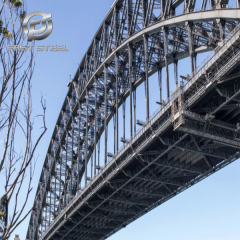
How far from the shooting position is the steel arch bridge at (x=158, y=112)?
37.3 meters

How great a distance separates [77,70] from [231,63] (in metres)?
42.8

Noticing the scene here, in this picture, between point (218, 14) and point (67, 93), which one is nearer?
point (218, 14)

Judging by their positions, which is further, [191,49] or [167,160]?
[167,160]

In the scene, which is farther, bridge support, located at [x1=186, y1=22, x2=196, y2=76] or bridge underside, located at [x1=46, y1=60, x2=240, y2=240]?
bridge support, located at [x1=186, y1=22, x2=196, y2=76]

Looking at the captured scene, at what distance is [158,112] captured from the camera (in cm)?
4188

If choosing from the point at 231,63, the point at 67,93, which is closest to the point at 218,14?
the point at 231,63

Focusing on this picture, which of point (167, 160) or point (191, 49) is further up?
point (191, 49)

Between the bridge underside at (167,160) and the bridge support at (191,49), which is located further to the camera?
the bridge support at (191,49)

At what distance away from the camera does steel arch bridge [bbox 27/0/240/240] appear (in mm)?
37312

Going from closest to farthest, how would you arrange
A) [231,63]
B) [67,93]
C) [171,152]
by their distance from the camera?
[231,63]
[171,152]
[67,93]

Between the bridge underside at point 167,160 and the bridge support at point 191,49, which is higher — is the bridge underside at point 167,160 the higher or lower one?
the lower one

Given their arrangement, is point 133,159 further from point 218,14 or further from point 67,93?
point 67,93

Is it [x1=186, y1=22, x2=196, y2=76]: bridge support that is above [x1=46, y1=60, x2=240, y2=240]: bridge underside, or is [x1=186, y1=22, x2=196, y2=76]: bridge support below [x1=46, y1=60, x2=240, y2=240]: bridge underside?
above

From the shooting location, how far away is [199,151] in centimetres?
4306
